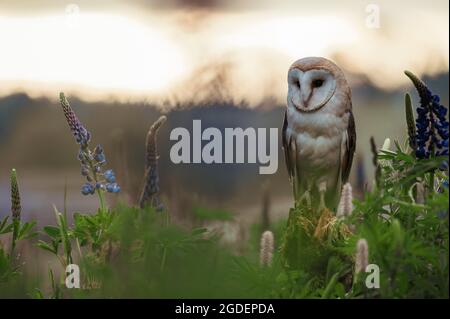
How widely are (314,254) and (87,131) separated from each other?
564mm

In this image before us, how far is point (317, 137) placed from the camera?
194cm

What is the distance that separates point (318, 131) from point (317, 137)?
0.02 metres

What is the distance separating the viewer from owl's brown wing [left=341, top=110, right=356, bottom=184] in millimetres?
1826

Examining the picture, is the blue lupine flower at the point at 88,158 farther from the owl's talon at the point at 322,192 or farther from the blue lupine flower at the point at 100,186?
the owl's talon at the point at 322,192

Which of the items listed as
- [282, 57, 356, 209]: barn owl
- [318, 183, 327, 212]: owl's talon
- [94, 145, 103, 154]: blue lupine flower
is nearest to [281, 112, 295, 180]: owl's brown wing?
[282, 57, 356, 209]: barn owl

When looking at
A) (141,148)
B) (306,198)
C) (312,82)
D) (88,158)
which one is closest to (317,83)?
(312,82)

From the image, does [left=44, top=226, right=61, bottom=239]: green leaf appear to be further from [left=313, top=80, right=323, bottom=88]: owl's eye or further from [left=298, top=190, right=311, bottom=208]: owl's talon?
[left=313, top=80, right=323, bottom=88]: owl's eye

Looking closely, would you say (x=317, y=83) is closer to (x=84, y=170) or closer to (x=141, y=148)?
(x=141, y=148)

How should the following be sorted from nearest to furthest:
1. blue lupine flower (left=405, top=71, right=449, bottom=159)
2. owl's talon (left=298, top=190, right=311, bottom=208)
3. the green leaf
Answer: blue lupine flower (left=405, top=71, right=449, bottom=159) < the green leaf < owl's talon (left=298, top=190, right=311, bottom=208)

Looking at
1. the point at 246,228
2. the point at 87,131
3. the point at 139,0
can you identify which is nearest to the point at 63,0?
the point at 139,0

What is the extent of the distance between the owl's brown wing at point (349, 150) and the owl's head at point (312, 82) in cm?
8

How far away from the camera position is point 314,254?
174 centimetres

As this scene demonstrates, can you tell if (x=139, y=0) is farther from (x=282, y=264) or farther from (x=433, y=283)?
(x=433, y=283)

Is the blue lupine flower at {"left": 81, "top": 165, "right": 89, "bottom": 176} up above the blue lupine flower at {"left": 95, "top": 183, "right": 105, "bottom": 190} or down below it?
above
